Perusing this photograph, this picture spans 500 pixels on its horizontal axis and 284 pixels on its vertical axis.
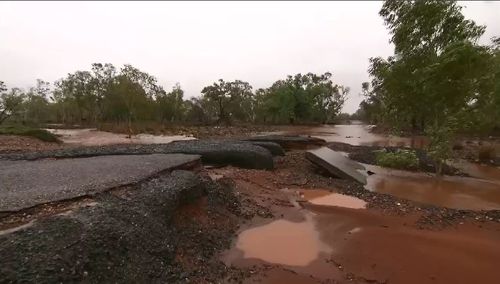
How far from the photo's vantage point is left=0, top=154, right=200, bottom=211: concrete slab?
5.42m

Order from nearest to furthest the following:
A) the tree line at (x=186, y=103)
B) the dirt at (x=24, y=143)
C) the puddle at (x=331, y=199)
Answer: the puddle at (x=331, y=199)
the dirt at (x=24, y=143)
the tree line at (x=186, y=103)

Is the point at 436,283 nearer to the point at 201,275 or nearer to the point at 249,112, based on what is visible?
the point at 201,275

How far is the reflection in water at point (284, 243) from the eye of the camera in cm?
620

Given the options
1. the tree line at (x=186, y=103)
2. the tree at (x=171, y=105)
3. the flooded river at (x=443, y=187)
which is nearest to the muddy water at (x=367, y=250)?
the flooded river at (x=443, y=187)

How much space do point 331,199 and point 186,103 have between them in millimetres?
56980

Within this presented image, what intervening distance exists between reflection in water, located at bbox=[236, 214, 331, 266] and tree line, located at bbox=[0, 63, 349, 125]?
3411 cm

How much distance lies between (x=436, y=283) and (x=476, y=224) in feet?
11.5

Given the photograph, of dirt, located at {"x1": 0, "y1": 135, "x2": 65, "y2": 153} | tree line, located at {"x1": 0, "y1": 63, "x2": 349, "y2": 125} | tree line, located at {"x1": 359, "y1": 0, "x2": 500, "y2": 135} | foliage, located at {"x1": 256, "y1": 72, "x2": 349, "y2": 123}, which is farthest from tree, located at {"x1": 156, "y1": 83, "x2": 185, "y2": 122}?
tree line, located at {"x1": 359, "y1": 0, "x2": 500, "y2": 135}

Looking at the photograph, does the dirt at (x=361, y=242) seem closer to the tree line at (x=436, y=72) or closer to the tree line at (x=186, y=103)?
the tree line at (x=436, y=72)

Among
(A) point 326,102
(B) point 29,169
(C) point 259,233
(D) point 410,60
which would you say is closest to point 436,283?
(C) point 259,233

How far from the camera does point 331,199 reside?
9656 mm

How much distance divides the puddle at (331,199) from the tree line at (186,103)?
105ft

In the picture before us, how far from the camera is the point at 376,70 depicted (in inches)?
664

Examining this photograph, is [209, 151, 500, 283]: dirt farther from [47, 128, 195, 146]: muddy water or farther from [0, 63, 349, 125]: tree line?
[0, 63, 349, 125]: tree line
